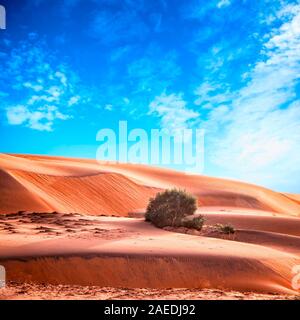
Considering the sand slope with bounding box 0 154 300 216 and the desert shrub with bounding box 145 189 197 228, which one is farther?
the sand slope with bounding box 0 154 300 216

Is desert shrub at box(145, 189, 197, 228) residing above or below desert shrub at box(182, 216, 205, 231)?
above

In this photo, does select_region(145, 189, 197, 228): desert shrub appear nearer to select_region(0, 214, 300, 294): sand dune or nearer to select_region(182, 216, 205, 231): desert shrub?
select_region(182, 216, 205, 231): desert shrub

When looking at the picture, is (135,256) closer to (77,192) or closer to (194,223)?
(194,223)

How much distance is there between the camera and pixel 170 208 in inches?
610

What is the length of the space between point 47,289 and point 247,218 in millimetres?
15518

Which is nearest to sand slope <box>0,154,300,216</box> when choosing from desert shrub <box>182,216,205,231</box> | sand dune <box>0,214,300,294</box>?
desert shrub <box>182,216,205,231</box>

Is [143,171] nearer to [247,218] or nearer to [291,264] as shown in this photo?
[247,218]

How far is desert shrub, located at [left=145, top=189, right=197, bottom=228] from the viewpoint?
15.0 meters

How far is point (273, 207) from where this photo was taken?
3781 cm

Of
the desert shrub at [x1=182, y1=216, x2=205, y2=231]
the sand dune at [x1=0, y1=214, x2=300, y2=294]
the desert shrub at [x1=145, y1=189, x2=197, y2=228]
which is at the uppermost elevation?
the desert shrub at [x1=145, y1=189, x2=197, y2=228]

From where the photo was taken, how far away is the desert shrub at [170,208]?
1502 cm
